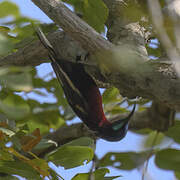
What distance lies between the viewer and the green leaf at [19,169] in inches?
62.7

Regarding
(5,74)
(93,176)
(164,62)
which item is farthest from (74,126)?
(5,74)

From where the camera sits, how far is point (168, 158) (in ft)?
6.29

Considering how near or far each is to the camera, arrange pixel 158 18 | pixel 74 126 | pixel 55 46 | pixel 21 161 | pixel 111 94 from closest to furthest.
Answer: pixel 158 18 → pixel 21 161 → pixel 55 46 → pixel 111 94 → pixel 74 126

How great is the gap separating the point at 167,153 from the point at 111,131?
67 centimetres

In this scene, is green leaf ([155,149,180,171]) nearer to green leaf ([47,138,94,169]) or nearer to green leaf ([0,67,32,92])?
green leaf ([47,138,94,169])

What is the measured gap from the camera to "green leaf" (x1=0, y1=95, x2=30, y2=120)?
3.43 feet

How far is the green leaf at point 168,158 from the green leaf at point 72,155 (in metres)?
0.43

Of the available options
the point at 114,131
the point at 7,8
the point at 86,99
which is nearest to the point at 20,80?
the point at 7,8

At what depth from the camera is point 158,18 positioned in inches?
38.6

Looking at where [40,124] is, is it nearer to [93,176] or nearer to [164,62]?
[93,176]

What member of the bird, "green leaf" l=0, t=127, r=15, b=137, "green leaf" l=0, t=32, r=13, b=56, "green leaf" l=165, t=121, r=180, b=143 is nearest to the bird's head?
the bird

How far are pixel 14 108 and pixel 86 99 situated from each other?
4.53 feet

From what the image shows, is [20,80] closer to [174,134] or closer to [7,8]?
[7,8]

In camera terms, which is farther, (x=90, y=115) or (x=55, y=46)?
(x=90, y=115)
